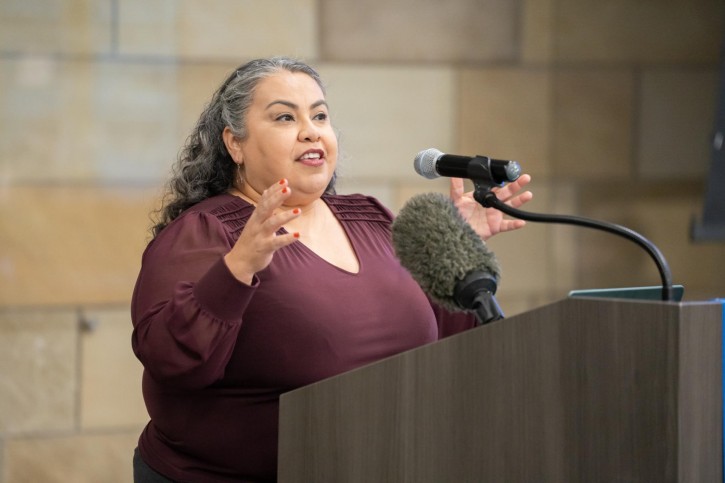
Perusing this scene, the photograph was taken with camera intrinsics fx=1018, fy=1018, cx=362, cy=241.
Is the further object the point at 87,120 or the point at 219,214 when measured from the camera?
the point at 87,120

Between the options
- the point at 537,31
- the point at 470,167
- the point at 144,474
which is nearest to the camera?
the point at 470,167

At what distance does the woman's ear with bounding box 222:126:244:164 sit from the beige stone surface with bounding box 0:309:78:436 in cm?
169

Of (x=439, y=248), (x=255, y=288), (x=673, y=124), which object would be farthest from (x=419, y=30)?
(x=439, y=248)

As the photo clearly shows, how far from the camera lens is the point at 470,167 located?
5.33ft

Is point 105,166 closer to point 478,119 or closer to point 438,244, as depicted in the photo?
point 478,119

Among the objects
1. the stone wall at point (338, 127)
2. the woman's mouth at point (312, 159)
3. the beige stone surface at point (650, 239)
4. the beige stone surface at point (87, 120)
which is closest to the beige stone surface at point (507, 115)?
the stone wall at point (338, 127)

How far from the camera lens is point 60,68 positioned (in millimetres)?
3734

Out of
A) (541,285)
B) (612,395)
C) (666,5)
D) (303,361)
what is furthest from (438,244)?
(666,5)

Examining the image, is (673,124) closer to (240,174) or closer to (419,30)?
(419,30)

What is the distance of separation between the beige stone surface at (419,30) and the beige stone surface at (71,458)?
5.56 feet

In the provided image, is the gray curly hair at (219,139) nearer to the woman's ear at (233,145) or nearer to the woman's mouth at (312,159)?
the woman's ear at (233,145)

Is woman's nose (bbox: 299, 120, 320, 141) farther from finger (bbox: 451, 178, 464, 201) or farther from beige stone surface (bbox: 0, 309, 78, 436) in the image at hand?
beige stone surface (bbox: 0, 309, 78, 436)

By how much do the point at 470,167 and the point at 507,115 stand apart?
2.70 m

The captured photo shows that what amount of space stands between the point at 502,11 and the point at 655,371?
3187 millimetres
